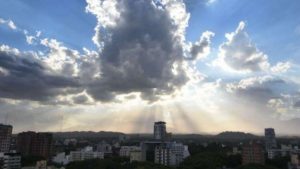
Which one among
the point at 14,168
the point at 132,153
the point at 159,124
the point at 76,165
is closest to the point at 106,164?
the point at 76,165

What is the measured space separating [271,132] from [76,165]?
117 meters

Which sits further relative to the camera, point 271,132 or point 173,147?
point 271,132

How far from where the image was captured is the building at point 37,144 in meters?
105

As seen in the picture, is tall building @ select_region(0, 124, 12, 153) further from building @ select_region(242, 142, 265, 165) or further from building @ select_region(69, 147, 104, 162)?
building @ select_region(242, 142, 265, 165)

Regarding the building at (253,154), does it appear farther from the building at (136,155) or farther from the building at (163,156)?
the building at (136,155)

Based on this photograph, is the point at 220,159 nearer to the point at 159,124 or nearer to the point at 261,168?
the point at 261,168

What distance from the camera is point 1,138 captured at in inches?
4449

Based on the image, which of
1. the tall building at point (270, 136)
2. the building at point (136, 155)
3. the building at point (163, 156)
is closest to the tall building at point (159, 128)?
the tall building at point (270, 136)

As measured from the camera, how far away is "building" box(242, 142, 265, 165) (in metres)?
87.8

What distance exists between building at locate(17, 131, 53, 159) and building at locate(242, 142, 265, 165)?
62.5 m

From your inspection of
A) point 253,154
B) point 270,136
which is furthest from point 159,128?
point 253,154

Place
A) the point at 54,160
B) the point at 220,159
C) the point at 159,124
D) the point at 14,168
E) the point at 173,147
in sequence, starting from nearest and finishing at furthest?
the point at 14,168 < the point at 220,159 < the point at 54,160 < the point at 173,147 < the point at 159,124

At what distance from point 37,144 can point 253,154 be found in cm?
6887

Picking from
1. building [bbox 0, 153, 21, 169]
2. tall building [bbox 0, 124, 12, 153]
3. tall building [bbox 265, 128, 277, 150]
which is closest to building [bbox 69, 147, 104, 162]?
tall building [bbox 0, 124, 12, 153]
